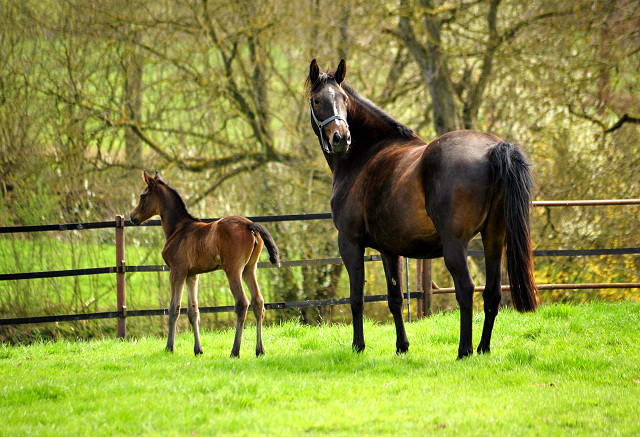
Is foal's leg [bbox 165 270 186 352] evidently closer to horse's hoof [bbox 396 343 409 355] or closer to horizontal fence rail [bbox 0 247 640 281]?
horizontal fence rail [bbox 0 247 640 281]

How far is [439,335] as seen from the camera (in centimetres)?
638

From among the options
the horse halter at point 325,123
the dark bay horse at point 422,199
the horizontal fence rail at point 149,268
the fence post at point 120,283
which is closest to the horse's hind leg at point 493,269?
the dark bay horse at point 422,199

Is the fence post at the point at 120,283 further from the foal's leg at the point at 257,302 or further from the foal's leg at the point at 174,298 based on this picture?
the foal's leg at the point at 257,302

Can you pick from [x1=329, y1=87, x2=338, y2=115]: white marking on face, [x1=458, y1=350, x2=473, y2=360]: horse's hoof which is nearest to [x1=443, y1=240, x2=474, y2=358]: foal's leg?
[x1=458, y1=350, x2=473, y2=360]: horse's hoof

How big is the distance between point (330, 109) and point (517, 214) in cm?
191

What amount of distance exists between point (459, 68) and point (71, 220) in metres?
7.63

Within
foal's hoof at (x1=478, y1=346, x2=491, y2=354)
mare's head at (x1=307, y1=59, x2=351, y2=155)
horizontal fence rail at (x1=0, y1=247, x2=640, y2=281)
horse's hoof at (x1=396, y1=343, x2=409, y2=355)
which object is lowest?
horse's hoof at (x1=396, y1=343, x2=409, y2=355)

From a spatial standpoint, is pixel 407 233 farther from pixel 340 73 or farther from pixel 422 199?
pixel 340 73

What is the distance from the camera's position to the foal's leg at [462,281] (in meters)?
4.86

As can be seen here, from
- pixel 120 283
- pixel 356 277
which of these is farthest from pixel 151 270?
pixel 356 277

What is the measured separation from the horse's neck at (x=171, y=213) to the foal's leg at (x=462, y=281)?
294 centimetres

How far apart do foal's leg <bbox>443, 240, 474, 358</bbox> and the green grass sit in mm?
168

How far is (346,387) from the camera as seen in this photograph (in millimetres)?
4492

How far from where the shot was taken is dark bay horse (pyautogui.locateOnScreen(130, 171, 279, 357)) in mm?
5855
